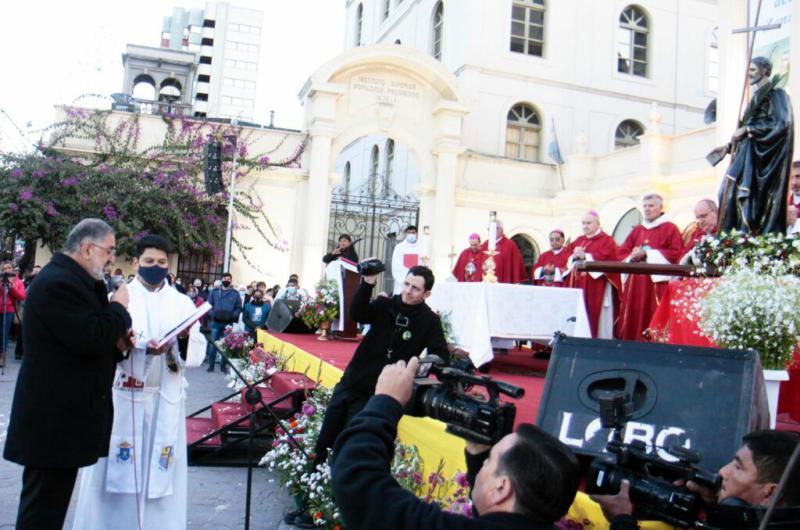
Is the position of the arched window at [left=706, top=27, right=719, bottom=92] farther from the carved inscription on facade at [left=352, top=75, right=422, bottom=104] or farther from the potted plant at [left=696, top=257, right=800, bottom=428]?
the potted plant at [left=696, top=257, right=800, bottom=428]

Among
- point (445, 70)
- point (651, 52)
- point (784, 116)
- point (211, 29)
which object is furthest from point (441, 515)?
point (211, 29)

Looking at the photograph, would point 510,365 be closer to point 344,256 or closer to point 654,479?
point 344,256

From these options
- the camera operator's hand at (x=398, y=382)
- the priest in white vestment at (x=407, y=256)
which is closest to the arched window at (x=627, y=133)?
the priest in white vestment at (x=407, y=256)

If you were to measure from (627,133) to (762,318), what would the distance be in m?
20.6

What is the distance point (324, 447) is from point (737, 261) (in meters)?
2.97

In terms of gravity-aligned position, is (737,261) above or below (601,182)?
below

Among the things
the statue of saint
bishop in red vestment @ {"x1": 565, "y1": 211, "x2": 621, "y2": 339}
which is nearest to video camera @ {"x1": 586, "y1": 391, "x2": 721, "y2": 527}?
the statue of saint

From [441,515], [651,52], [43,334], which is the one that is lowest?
[441,515]

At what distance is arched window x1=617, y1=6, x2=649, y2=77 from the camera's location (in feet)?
77.8

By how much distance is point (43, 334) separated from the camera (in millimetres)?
3592

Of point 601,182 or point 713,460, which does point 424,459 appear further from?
point 601,182

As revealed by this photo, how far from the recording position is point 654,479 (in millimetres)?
2438

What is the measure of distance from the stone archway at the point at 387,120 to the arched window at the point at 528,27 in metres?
4.39

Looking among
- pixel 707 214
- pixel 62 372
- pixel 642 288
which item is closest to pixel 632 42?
pixel 642 288
